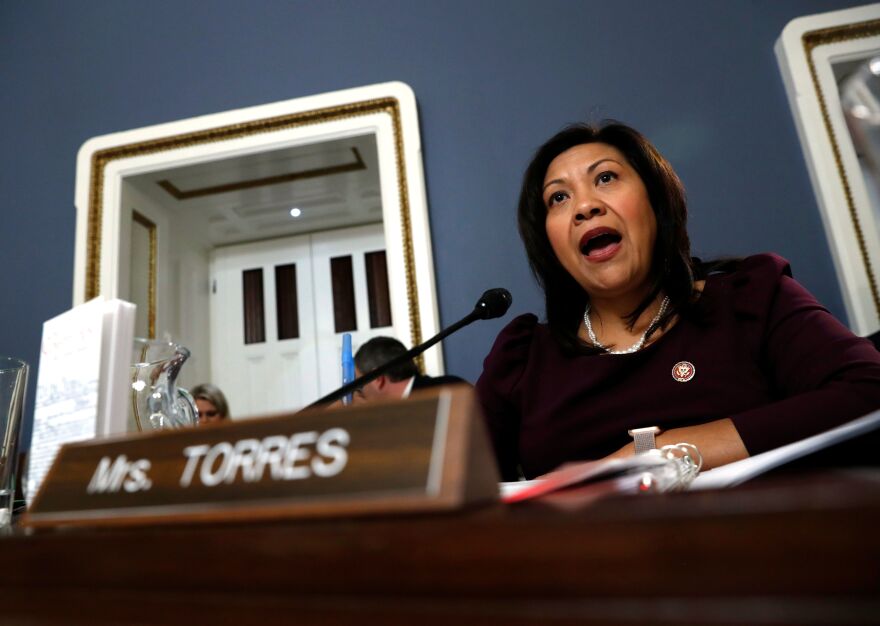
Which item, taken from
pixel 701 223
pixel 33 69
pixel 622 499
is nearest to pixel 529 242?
pixel 701 223

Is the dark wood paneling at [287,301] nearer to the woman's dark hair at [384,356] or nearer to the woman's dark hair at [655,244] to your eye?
the woman's dark hair at [384,356]

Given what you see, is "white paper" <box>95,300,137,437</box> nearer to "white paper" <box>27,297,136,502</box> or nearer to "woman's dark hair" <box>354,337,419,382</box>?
"white paper" <box>27,297,136,502</box>

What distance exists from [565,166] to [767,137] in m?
1.06

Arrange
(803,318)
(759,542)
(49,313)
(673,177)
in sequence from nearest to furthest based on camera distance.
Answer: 1. (759,542)
2. (803,318)
3. (673,177)
4. (49,313)

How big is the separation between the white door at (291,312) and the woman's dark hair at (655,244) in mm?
924

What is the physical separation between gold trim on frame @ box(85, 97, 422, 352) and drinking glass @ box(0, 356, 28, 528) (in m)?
1.24

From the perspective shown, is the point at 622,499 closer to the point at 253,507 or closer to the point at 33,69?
the point at 253,507

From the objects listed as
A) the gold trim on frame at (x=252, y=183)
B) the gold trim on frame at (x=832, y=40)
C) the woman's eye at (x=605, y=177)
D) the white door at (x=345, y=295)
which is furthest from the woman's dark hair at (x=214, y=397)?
the gold trim on frame at (x=832, y=40)

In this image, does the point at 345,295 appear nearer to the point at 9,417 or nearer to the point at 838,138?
the point at 9,417

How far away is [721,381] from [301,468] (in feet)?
2.40

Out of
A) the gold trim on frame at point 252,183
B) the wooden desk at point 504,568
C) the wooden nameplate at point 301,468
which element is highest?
the gold trim on frame at point 252,183

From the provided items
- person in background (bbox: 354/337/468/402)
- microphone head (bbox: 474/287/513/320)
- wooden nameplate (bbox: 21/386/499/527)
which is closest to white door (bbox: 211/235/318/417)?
person in background (bbox: 354/337/468/402)

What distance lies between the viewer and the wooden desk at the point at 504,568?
17 centimetres

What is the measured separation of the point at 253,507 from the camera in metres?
0.26
